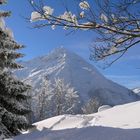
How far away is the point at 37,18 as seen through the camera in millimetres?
6988

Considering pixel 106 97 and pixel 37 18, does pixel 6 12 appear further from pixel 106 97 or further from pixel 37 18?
pixel 106 97

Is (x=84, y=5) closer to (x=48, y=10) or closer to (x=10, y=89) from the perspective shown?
(x=48, y=10)

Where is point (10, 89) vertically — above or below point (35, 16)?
below

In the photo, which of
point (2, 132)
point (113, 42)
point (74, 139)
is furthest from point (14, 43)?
point (113, 42)

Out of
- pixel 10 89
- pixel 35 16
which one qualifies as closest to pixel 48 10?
pixel 35 16

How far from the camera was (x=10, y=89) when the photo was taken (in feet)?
48.6

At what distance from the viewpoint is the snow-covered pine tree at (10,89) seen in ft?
47.4

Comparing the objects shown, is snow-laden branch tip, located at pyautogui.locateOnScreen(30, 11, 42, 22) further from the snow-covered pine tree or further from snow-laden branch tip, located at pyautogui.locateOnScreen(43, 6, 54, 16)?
the snow-covered pine tree

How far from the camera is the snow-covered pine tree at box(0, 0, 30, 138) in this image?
14.4 metres

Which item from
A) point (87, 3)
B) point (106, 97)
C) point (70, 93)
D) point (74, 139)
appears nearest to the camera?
point (87, 3)

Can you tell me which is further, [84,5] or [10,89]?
[10,89]

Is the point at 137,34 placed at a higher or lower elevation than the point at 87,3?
lower

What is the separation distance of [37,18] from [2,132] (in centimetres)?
723

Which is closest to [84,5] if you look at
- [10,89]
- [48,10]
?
[48,10]
